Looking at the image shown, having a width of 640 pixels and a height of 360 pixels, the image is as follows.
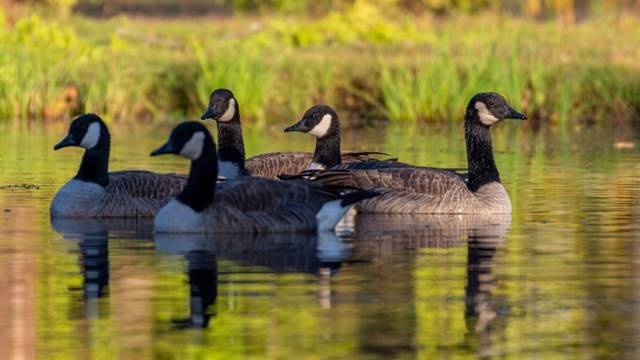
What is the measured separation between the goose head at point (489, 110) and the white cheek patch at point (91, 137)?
4337mm

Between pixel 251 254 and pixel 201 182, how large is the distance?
1.26 metres

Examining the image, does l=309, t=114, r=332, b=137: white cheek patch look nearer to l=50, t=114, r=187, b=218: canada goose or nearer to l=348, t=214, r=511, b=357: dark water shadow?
l=348, t=214, r=511, b=357: dark water shadow

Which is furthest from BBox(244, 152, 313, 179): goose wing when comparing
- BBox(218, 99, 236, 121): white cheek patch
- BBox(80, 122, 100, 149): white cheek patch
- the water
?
BBox(80, 122, 100, 149): white cheek patch

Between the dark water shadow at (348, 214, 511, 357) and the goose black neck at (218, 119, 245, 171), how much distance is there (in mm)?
2934

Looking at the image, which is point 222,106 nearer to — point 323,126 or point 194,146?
point 323,126

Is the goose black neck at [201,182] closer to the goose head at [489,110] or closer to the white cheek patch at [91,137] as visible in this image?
the white cheek patch at [91,137]

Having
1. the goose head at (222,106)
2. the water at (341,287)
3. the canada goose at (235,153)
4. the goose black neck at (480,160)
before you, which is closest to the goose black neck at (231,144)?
the canada goose at (235,153)

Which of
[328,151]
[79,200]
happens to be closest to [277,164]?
[328,151]

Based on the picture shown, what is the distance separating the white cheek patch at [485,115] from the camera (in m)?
17.8

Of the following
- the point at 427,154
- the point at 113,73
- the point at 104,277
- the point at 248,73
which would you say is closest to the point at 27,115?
the point at 113,73

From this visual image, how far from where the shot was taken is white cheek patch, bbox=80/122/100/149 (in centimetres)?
1664

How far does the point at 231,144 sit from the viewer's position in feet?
63.4

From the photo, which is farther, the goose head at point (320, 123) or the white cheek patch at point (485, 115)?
the goose head at point (320, 123)

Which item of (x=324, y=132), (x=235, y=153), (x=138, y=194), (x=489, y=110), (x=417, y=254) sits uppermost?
(x=489, y=110)
